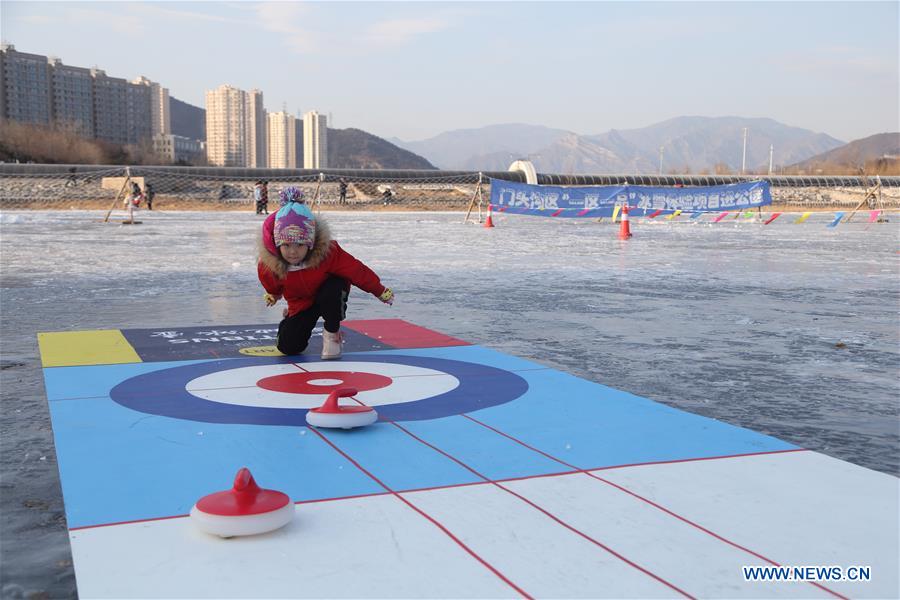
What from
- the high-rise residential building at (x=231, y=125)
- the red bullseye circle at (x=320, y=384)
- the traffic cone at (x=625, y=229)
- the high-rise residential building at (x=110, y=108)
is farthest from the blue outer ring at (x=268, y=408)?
the high-rise residential building at (x=231, y=125)

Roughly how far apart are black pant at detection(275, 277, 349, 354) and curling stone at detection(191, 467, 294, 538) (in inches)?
127

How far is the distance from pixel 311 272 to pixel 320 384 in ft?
3.76

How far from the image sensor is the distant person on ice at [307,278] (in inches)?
234

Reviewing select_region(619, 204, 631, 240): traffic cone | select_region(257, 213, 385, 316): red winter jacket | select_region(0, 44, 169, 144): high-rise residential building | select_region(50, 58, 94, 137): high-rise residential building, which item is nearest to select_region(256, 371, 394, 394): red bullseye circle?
select_region(257, 213, 385, 316): red winter jacket

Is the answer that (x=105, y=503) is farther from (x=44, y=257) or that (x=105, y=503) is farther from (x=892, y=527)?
(x=44, y=257)

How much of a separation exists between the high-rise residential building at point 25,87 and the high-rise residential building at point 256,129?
170 ft

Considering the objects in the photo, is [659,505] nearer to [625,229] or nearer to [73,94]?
[625,229]

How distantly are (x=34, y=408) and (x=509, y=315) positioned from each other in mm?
4521

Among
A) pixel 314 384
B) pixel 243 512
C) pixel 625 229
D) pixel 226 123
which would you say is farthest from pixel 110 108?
pixel 243 512

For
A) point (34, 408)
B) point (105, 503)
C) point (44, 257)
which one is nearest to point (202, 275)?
point (44, 257)

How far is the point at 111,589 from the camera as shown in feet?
7.91

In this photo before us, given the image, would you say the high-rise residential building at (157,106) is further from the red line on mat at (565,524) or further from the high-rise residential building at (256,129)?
the red line on mat at (565,524)

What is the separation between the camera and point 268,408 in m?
4.56

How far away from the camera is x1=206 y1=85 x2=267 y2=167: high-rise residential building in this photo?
179125 mm
